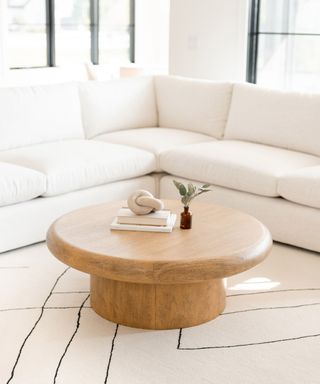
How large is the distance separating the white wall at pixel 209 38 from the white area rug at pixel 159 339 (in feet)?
10.7

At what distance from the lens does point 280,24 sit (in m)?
6.16

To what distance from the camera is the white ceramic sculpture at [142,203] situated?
3137mm

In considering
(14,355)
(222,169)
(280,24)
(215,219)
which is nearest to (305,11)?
(280,24)

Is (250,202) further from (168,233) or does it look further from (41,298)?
(41,298)

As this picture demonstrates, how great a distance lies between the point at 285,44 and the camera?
6.18m

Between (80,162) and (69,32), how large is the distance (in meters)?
6.01

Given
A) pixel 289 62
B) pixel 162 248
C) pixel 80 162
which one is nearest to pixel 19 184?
pixel 80 162

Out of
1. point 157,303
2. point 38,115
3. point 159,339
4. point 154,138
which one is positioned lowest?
point 159,339

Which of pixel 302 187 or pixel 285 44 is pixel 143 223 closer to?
pixel 302 187

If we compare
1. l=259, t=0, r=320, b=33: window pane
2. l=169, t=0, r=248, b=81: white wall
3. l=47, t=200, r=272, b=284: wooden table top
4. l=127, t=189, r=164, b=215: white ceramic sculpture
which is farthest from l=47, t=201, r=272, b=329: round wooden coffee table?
l=169, t=0, r=248, b=81: white wall

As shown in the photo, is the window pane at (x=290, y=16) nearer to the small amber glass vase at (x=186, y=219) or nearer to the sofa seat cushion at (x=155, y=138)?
the sofa seat cushion at (x=155, y=138)

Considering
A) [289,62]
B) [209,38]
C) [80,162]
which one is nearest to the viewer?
[80,162]

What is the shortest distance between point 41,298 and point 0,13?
6.07 meters

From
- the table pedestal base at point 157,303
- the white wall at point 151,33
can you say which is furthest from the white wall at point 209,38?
the table pedestal base at point 157,303
